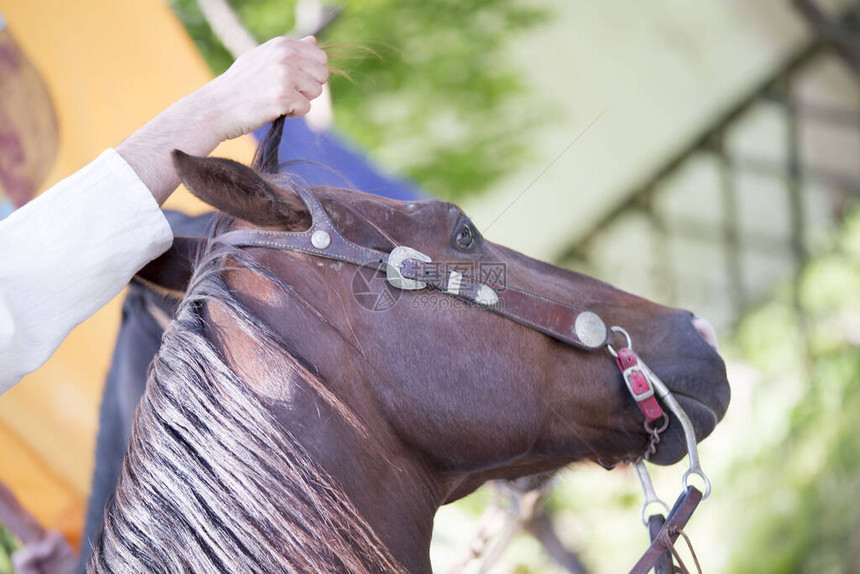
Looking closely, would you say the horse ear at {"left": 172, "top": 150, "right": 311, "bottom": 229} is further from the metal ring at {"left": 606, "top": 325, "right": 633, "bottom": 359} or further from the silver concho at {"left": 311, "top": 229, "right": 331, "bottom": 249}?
the metal ring at {"left": 606, "top": 325, "right": 633, "bottom": 359}

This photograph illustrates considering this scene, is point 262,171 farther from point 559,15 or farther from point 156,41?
point 559,15

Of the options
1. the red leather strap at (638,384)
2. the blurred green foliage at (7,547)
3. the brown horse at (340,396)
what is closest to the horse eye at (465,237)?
the brown horse at (340,396)

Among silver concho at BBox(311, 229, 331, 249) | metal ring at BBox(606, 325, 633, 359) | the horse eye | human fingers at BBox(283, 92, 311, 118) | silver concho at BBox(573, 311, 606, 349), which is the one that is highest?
human fingers at BBox(283, 92, 311, 118)

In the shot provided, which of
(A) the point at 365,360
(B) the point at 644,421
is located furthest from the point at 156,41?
(B) the point at 644,421

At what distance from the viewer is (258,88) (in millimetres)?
1389

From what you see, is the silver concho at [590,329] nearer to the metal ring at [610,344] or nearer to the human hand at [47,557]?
the metal ring at [610,344]

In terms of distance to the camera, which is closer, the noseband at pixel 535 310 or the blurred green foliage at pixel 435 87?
the noseband at pixel 535 310

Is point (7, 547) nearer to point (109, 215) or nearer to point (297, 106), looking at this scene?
point (109, 215)

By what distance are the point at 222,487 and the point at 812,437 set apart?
15.7ft

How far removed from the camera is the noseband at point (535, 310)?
1310 mm

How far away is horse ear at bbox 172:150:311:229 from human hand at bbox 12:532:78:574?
1.77 meters

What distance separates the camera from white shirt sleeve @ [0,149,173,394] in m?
1.20

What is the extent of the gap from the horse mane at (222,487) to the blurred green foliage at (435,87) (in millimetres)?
2918

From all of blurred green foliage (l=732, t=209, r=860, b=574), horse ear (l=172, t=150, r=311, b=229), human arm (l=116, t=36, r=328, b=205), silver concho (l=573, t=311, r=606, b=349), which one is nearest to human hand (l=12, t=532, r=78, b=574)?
human arm (l=116, t=36, r=328, b=205)
